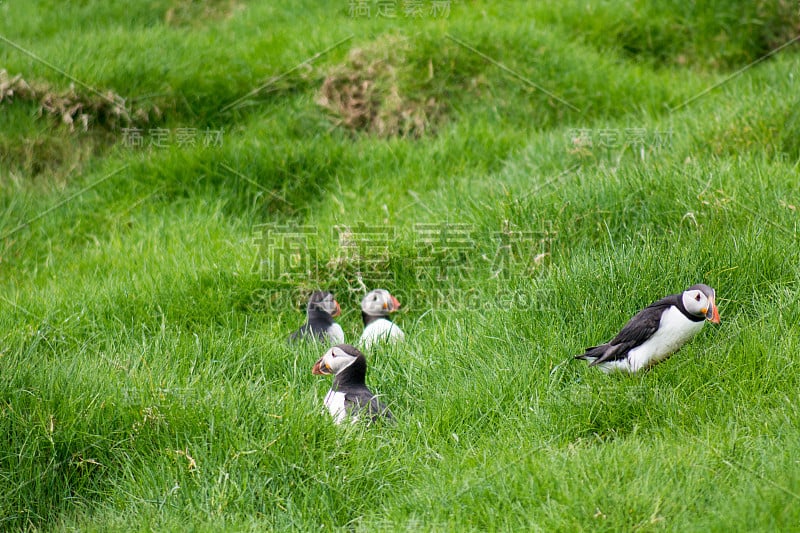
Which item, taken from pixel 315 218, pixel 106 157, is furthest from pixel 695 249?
pixel 106 157

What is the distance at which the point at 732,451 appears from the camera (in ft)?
11.1

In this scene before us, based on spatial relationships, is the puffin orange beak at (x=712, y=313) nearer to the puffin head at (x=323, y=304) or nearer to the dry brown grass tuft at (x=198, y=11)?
the puffin head at (x=323, y=304)

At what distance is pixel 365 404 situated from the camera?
159 inches

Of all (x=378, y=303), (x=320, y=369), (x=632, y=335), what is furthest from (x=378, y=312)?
(x=632, y=335)

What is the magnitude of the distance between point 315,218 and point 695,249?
306 cm

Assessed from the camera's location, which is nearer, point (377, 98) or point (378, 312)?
point (378, 312)

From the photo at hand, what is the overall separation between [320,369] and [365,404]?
41 centimetres

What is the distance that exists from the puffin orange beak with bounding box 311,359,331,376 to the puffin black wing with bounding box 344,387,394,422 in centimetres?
24

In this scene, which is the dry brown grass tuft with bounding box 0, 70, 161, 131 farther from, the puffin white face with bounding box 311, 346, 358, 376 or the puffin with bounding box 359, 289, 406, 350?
the puffin white face with bounding box 311, 346, 358, 376

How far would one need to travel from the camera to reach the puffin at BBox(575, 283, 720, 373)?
403 cm

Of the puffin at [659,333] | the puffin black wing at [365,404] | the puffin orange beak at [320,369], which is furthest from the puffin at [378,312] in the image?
the puffin at [659,333]

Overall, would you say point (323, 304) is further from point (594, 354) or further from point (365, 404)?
point (594, 354)

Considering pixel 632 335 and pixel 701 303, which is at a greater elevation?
pixel 701 303

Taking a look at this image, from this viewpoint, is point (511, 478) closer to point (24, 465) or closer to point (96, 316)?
point (24, 465)
